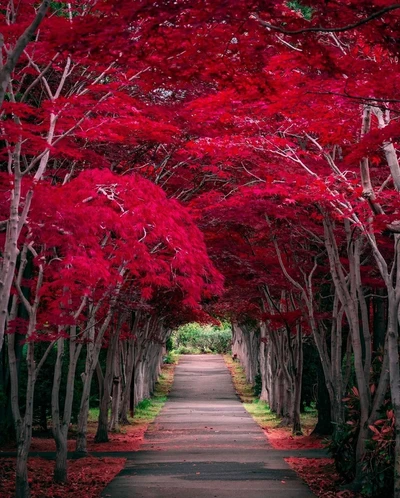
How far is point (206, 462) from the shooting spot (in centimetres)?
1741

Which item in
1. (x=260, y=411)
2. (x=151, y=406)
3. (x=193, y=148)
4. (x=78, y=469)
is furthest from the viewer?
(x=151, y=406)

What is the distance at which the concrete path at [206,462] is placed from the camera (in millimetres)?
13359

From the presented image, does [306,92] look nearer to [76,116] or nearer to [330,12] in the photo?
[330,12]

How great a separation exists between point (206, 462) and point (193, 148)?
7.20 meters

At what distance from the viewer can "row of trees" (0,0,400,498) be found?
766 cm

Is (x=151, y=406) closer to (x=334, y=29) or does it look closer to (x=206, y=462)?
(x=206, y=462)

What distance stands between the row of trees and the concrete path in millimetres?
1612

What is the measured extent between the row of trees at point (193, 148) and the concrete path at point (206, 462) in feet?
5.29

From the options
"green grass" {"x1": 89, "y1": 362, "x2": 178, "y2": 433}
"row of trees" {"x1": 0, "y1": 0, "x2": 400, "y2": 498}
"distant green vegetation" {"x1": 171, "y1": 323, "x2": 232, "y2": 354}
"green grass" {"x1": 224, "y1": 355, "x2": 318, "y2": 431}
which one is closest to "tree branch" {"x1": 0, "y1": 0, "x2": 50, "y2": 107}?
"row of trees" {"x1": 0, "y1": 0, "x2": 400, "y2": 498}

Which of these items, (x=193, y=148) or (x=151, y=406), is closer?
(x=193, y=148)

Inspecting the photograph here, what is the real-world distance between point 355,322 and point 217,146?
3913 mm

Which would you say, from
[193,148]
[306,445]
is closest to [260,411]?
[306,445]

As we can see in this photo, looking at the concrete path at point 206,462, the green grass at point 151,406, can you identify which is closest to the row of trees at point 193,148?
the concrete path at point 206,462

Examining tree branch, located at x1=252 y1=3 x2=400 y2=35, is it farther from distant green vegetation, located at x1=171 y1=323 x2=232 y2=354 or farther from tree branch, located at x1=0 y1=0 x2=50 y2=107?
distant green vegetation, located at x1=171 y1=323 x2=232 y2=354
